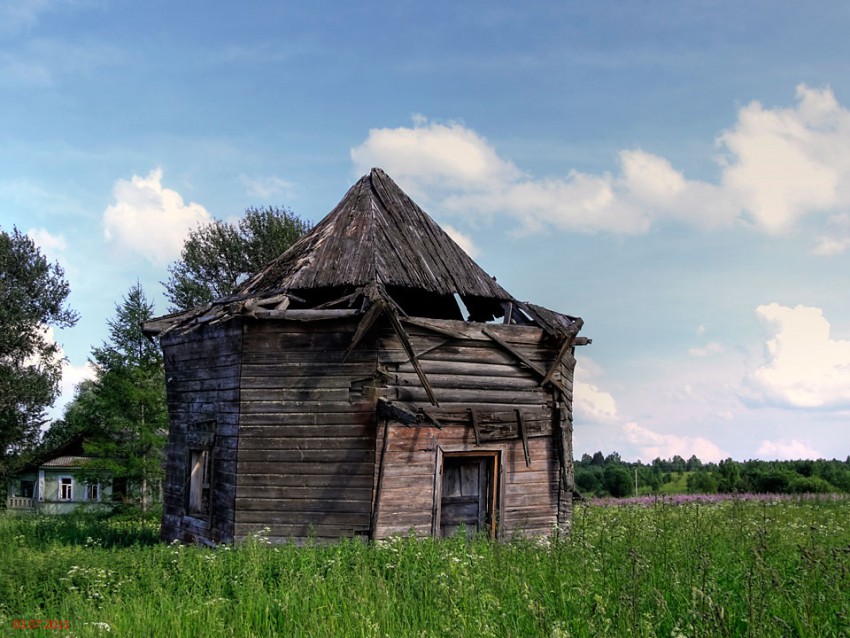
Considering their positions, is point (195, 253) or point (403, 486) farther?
point (195, 253)

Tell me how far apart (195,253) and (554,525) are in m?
29.8

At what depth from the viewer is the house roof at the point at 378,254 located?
1356cm

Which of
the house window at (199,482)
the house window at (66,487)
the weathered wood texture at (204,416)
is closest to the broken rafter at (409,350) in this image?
the weathered wood texture at (204,416)

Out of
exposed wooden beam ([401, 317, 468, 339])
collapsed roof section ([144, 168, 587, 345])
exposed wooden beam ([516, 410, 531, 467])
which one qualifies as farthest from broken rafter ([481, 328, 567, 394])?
exposed wooden beam ([516, 410, 531, 467])

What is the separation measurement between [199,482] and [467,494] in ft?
17.3

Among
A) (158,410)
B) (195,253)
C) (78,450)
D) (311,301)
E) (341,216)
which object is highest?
(195,253)

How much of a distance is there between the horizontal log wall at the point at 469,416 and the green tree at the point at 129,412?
20646 millimetres

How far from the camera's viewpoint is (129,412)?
31.0 meters

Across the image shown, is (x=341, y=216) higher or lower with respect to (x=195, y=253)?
lower

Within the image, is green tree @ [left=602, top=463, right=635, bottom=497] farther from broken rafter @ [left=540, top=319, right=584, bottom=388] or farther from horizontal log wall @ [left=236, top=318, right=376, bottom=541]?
horizontal log wall @ [left=236, top=318, right=376, bottom=541]

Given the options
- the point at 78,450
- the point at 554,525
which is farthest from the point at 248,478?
the point at 78,450

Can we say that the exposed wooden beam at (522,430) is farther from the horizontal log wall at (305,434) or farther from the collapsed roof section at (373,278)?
the horizontal log wall at (305,434)

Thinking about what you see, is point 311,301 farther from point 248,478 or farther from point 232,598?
point 232,598

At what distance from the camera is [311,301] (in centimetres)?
1404
